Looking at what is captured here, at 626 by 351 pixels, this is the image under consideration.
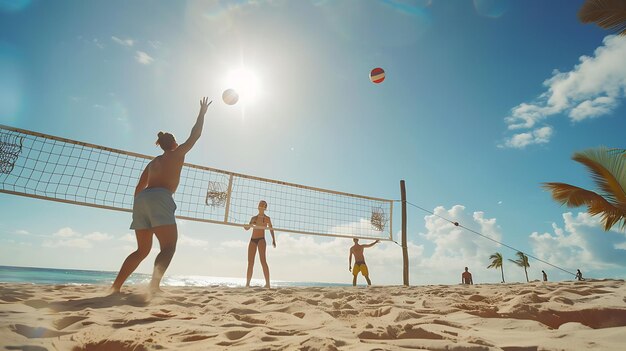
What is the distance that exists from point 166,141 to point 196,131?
1.16 ft

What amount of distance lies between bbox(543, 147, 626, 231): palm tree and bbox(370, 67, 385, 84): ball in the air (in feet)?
19.9

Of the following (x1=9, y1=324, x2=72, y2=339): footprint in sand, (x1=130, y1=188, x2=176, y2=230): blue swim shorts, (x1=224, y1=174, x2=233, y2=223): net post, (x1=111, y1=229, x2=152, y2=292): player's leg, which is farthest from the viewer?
(x1=224, y1=174, x2=233, y2=223): net post

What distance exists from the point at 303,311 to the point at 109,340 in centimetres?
127

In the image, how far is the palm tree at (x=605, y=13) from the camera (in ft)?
19.2

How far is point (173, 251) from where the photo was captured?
10.1 ft

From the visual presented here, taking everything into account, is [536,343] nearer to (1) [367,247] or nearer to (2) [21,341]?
(2) [21,341]

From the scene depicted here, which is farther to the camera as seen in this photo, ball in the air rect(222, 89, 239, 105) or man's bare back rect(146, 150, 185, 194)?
ball in the air rect(222, 89, 239, 105)

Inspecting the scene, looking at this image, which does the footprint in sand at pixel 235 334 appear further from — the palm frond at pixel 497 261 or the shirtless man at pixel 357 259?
the palm frond at pixel 497 261

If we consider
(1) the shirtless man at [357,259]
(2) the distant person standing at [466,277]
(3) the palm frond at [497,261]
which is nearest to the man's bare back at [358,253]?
(1) the shirtless man at [357,259]

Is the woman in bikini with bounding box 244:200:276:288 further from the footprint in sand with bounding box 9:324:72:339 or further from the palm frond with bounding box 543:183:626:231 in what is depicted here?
the palm frond with bounding box 543:183:626:231

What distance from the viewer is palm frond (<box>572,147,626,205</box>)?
800 centimetres

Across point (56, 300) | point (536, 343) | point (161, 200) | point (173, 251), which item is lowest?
point (56, 300)

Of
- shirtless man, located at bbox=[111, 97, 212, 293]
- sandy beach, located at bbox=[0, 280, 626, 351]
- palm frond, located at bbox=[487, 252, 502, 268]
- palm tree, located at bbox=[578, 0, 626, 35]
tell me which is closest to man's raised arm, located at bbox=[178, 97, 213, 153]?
shirtless man, located at bbox=[111, 97, 212, 293]

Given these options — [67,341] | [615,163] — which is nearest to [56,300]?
[67,341]
